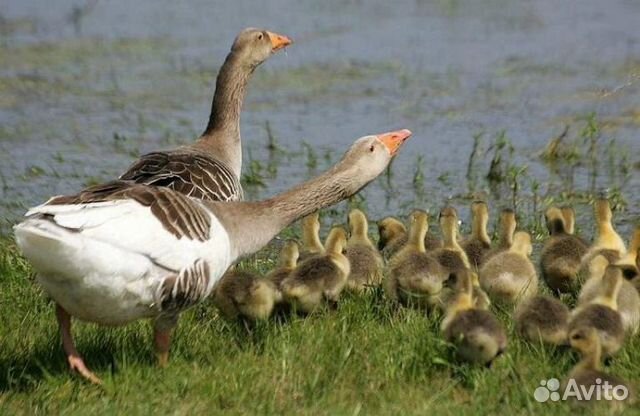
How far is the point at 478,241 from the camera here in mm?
9383

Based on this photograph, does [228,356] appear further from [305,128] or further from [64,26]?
[64,26]

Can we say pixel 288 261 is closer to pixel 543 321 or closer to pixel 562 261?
pixel 562 261

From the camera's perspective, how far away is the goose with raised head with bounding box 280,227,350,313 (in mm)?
8008

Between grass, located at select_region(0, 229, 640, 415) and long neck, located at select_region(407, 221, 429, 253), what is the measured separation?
2.37 ft

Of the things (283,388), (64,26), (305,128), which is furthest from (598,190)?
(64,26)

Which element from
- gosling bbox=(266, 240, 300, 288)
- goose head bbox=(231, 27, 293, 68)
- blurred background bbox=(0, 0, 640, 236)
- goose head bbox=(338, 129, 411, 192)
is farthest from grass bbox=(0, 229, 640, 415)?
blurred background bbox=(0, 0, 640, 236)

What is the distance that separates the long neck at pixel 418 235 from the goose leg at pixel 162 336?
1.93m

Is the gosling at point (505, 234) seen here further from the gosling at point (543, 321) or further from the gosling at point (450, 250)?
the gosling at point (543, 321)

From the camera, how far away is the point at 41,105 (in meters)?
14.6

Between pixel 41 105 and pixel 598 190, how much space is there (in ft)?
19.8

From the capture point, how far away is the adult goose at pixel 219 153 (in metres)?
8.68

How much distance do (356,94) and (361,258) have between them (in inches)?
240

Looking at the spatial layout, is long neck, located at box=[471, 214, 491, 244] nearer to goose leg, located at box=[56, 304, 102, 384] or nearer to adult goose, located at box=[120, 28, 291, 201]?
adult goose, located at box=[120, 28, 291, 201]

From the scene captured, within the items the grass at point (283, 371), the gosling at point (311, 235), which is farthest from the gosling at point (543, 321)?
the gosling at point (311, 235)
